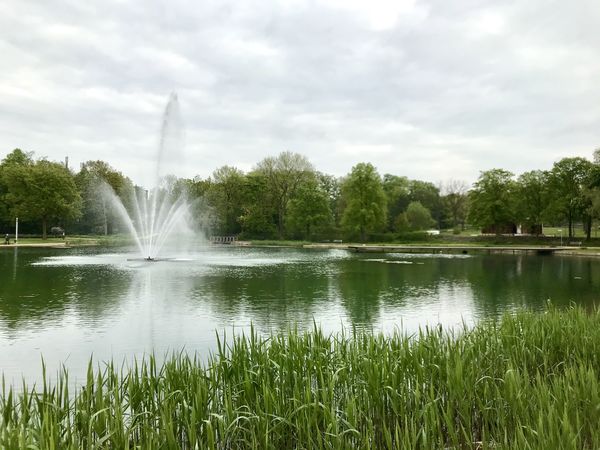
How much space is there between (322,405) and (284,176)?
3280 inches

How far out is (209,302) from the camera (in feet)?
66.3

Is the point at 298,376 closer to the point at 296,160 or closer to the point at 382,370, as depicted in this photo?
the point at 382,370

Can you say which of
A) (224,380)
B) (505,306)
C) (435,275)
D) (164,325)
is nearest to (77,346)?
(164,325)

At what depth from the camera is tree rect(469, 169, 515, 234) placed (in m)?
75.2

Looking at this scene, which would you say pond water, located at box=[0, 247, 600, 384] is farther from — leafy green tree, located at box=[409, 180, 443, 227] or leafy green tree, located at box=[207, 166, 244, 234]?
leafy green tree, located at box=[409, 180, 443, 227]

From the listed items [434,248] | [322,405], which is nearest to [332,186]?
[434,248]

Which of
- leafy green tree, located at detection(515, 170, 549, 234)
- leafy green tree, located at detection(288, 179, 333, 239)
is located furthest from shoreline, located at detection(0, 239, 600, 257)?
leafy green tree, located at detection(515, 170, 549, 234)

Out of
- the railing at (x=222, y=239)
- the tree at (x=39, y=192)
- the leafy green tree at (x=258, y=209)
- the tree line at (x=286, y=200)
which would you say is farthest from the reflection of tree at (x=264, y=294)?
the leafy green tree at (x=258, y=209)

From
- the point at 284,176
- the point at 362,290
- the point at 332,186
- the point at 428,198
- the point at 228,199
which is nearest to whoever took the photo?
the point at 362,290

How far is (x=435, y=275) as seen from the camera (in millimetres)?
32812

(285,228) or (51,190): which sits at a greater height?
(51,190)

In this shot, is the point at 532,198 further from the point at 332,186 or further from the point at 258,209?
the point at 332,186

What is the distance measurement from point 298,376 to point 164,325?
393 inches

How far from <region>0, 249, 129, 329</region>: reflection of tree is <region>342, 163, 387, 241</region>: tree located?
48.7 metres
